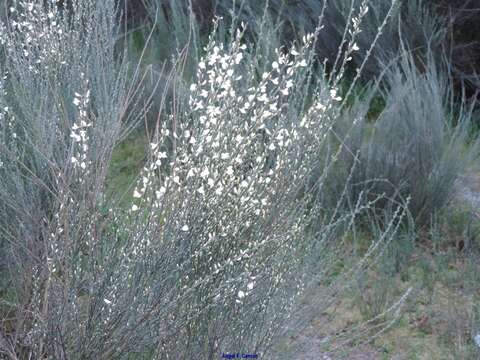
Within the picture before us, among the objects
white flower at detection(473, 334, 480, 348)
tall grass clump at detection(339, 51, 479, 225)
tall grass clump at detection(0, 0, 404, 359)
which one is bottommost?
white flower at detection(473, 334, 480, 348)

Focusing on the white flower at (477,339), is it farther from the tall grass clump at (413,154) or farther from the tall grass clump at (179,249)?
the tall grass clump at (413,154)

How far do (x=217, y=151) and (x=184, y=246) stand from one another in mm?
313

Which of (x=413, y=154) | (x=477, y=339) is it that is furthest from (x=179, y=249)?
(x=413, y=154)

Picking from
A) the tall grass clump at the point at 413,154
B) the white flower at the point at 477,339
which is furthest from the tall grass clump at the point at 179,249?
the tall grass clump at the point at 413,154

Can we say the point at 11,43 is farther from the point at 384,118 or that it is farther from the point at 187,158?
the point at 384,118

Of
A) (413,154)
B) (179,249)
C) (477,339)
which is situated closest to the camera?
(179,249)

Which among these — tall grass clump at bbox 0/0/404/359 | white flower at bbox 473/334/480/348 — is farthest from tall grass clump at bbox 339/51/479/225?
tall grass clump at bbox 0/0/404/359

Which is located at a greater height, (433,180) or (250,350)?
(250,350)

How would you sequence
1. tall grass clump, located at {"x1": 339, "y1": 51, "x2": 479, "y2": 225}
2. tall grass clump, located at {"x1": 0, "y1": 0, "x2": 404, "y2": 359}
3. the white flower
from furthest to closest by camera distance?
tall grass clump, located at {"x1": 339, "y1": 51, "x2": 479, "y2": 225}, the white flower, tall grass clump, located at {"x1": 0, "y1": 0, "x2": 404, "y2": 359}

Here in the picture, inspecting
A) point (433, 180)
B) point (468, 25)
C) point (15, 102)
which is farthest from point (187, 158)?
point (468, 25)

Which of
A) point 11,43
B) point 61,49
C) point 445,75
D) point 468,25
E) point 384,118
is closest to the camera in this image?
point 11,43

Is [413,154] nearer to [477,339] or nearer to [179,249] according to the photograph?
[477,339]

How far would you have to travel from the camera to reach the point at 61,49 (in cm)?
379

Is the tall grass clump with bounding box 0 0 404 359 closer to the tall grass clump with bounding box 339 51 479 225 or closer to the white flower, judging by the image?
the white flower
